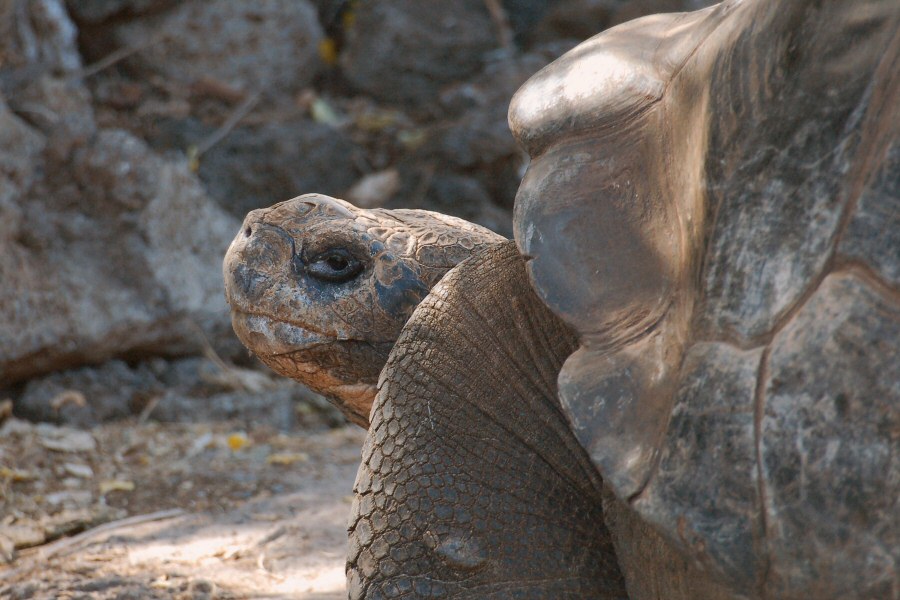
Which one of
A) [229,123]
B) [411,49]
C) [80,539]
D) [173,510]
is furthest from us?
[411,49]

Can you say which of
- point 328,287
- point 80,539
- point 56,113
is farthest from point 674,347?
point 56,113

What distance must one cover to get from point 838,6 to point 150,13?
5237 mm

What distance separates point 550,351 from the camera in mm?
1602

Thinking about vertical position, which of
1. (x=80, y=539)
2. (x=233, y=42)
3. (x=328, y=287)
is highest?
(x=328, y=287)

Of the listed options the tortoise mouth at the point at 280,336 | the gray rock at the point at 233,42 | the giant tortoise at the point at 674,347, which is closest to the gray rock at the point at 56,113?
the gray rock at the point at 233,42

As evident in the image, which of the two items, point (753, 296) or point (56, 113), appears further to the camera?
point (56, 113)

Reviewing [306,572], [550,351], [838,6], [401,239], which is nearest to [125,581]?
[306,572]

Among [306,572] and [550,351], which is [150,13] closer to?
[306,572]

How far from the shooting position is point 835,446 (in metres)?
1.04

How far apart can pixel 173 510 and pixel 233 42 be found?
145 inches

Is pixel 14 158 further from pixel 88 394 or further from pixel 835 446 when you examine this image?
pixel 835 446

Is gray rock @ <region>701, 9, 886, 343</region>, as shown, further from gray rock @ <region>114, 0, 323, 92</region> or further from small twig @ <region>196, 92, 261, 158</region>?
gray rock @ <region>114, 0, 323, 92</region>

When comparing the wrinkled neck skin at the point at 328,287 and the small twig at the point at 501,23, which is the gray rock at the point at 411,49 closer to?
the small twig at the point at 501,23

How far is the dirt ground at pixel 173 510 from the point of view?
2.47m
